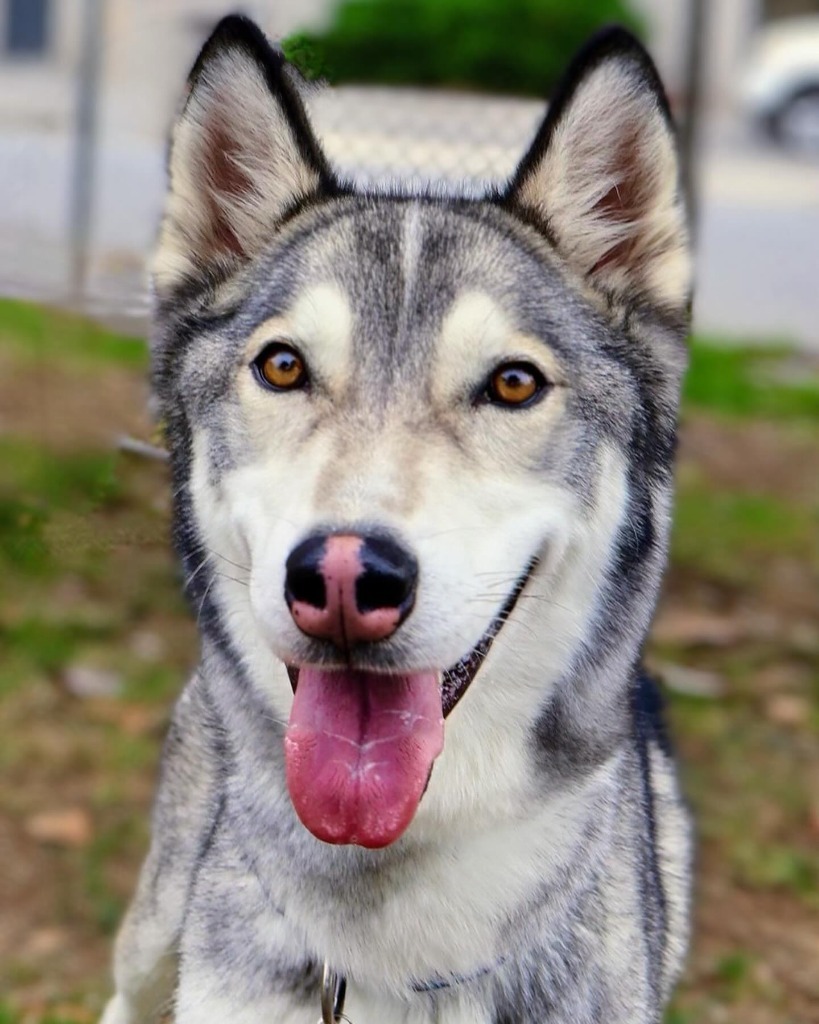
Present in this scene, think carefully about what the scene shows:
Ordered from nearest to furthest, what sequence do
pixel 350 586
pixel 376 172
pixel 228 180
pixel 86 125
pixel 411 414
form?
pixel 350 586 < pixel 411 414 < pixel 228 180 < pixel 376 172 < pixel 86 125

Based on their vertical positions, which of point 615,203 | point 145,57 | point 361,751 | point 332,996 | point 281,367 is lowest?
point 332,996

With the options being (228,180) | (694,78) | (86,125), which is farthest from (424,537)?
(86,125)

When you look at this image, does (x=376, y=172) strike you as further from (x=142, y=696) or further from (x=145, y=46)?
(x=145, y=46)

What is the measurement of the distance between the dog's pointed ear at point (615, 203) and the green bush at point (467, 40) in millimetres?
15858

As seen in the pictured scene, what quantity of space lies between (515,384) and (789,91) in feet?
67.4

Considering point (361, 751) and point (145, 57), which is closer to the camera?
point (361, 751)

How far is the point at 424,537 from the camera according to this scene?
2182 mm

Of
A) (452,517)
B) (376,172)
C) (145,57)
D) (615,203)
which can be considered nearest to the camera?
(452,517)

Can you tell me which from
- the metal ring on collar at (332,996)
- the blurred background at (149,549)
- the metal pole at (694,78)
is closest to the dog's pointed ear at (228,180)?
the blurred background at (149,549)

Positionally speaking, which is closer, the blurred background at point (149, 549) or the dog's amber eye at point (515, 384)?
the dog's amber eye at point (515, 384)

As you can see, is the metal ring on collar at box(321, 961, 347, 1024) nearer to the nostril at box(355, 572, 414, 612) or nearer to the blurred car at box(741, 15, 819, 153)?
the nostril at box(355, 572, 414, 612)

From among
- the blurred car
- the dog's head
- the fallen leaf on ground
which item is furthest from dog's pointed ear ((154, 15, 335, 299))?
the blurred car

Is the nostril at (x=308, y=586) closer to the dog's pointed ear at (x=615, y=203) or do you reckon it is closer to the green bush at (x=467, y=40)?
the dog's pointed ear at (x=615, y=203)

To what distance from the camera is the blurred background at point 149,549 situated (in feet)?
13.7
